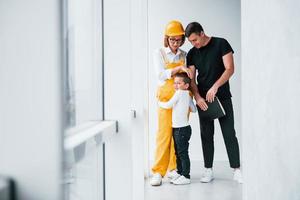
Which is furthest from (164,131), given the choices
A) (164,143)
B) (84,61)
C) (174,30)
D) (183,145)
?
(84,61)

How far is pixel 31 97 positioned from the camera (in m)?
0.44

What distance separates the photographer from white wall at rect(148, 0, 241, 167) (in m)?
3.81

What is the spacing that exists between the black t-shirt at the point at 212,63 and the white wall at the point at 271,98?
1879 millimetres

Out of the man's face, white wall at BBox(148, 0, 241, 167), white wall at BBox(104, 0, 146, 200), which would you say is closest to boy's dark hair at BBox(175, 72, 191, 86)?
the man's face

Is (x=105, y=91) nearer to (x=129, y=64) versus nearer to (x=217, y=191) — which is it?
(x=129, y=64)

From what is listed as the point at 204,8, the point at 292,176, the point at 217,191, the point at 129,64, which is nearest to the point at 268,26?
the point at 292,176

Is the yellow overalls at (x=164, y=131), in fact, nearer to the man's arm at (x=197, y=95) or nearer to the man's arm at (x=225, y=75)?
the man's arm at (x=197, y=95)

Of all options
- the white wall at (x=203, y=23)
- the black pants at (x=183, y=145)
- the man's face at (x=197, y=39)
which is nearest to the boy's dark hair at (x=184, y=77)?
the man's face at (x=197, y=39)

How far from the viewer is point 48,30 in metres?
0.43

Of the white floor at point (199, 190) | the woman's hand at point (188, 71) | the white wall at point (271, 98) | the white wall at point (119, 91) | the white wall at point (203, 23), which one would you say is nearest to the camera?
the white wall at point (271, 98)

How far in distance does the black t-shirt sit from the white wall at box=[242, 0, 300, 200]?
188 cm

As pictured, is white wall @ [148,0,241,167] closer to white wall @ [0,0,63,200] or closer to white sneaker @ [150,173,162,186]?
white sneaker @ [150,173,162,186]

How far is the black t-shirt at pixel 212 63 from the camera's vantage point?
3.03 metres

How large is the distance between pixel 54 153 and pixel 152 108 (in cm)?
335
